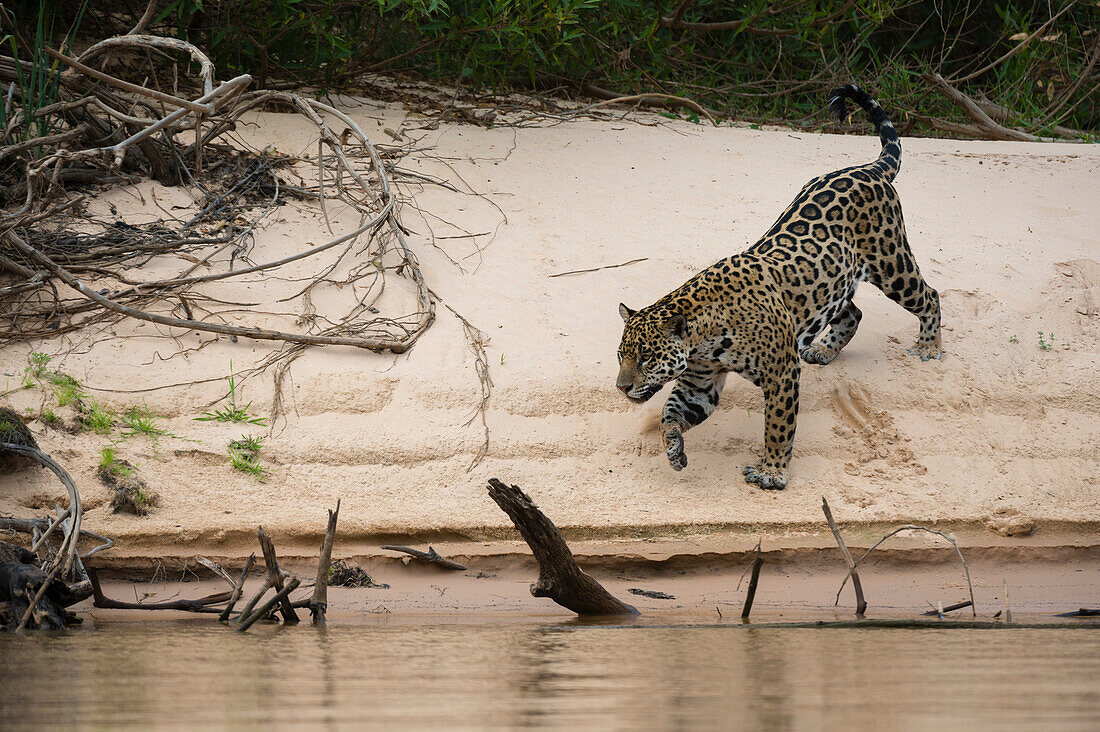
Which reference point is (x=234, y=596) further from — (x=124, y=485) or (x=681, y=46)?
(x=681, y=46)

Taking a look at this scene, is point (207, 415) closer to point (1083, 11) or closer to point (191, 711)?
point (191, 711)

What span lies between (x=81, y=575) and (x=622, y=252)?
14.5ft

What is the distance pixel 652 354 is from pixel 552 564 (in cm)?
170

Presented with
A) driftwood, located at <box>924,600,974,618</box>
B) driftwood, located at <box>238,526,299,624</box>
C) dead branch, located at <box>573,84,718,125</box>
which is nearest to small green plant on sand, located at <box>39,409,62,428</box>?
driftwood, located at <box>238,526,299,624</box>

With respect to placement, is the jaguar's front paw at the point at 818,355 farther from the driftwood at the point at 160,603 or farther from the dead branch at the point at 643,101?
the driftwood at the point at 160,603

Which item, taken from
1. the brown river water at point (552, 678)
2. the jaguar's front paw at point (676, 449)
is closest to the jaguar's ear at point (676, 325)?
the jaguar's front paw at point (676, 449)

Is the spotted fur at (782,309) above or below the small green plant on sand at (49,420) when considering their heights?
above

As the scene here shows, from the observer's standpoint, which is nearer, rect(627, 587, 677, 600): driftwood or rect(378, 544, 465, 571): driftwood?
rect(627, 587, 677, 600): driftwood

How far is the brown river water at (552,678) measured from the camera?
2.77m

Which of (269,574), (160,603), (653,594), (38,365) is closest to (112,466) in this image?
(38,365)

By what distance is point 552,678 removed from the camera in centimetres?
331

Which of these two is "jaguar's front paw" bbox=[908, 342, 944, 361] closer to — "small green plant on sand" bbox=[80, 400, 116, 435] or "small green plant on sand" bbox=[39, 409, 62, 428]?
"small green plant on sand" bbox=[80, 400, 116, 435]

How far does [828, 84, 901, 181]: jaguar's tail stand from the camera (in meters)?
6.91

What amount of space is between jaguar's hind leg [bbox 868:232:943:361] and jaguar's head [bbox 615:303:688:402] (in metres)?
1.54
